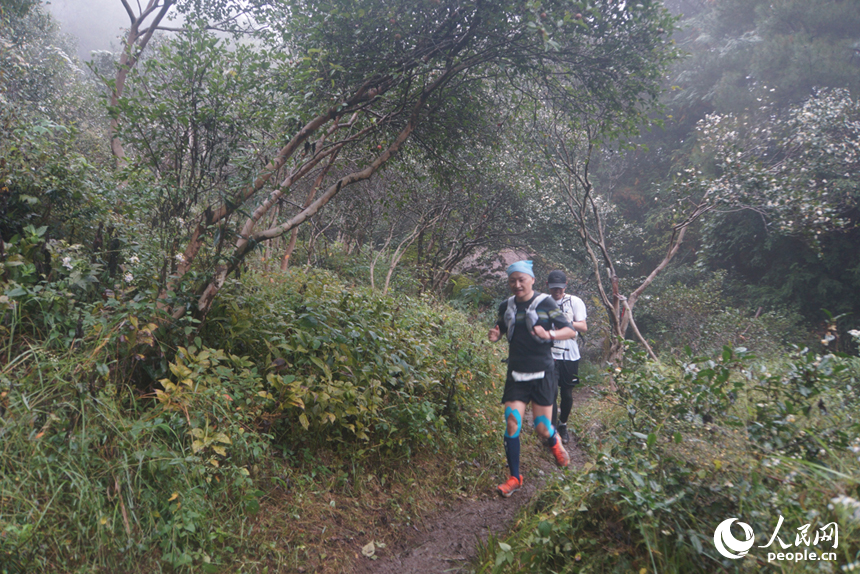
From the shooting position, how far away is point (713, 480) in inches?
80.4

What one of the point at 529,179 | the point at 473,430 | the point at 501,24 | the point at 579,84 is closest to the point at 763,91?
the point at 529,179

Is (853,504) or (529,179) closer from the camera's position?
(853,504)

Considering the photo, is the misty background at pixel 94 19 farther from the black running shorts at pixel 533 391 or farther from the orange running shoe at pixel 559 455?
the orange running shoe at pixel 559 455

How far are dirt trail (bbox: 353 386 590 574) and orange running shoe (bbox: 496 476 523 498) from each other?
0.19 ft

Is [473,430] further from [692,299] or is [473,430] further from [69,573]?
[692,299]

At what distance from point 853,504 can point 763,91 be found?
19723mm

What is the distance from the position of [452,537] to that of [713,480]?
207cm

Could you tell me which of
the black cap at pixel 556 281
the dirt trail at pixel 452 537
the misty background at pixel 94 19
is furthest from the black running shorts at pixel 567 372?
the misty background at pixel 94 19

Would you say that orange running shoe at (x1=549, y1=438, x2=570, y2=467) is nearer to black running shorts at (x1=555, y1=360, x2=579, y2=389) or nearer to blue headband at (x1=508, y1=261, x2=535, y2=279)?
black running shorts at (x1=555, y1=360, x2=579, y2=389)

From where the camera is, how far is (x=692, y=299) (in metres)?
13.1

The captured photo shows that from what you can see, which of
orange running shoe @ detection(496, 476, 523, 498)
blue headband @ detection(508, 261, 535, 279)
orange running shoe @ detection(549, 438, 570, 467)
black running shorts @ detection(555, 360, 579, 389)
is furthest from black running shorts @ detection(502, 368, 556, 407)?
black running shorts @ detection(555, 360, 579, 389)

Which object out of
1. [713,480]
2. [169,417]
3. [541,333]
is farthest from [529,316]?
[169,417]

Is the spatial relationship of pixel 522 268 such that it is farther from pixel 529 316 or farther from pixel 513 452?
pixel 513 452

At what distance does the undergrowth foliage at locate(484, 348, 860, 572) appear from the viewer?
1752 millimetres
